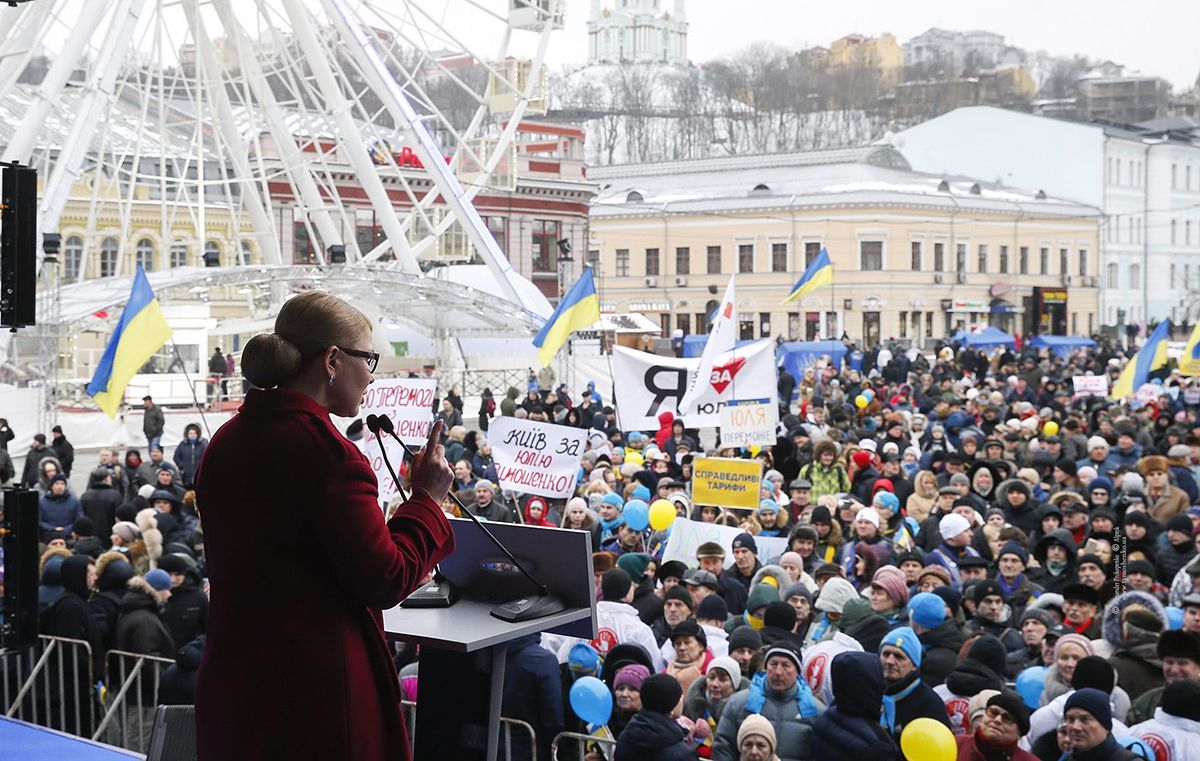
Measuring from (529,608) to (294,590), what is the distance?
73 centimetres

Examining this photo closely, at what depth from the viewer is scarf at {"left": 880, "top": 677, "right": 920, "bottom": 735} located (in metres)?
6.16

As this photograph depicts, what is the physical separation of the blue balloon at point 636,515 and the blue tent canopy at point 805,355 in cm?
2302

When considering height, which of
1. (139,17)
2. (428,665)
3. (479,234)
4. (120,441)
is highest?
(139,17)

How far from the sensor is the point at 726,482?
471 inches

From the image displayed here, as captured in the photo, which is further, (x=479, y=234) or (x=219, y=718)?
(x=479, y=234)

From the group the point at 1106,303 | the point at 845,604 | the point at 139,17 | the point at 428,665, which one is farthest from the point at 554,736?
the point at 1106,303

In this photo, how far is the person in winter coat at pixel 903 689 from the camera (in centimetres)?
612

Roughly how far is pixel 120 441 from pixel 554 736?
22.3 metres

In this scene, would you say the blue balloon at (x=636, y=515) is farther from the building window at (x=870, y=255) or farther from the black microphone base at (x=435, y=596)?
the building window at (x=870, y=255)

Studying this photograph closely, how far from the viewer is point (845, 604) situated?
25.1 ft

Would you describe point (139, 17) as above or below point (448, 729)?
above

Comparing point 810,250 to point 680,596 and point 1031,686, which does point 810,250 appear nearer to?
point 680,596

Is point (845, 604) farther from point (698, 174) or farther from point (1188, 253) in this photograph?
point (1188, 253)

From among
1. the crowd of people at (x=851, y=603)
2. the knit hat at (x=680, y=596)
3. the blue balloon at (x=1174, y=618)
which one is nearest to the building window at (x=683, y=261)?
the crowd of people at (x=851, y=603)
